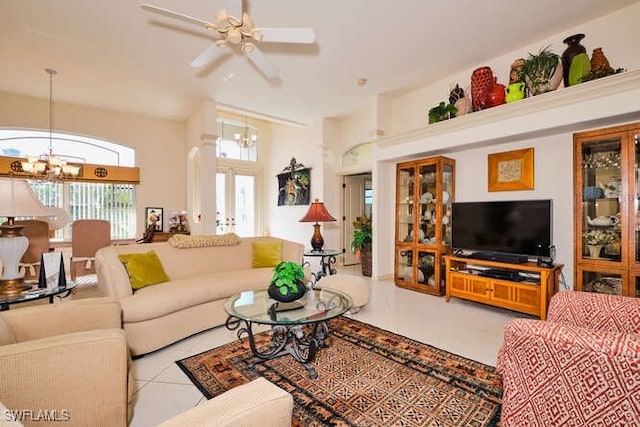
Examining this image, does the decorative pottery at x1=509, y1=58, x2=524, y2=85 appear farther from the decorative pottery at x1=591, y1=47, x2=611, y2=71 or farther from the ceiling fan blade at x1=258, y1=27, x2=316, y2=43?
the ceiling fan blade at x1=258, y1=27, x2=316, y2=43

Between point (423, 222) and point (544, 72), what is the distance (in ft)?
7.56

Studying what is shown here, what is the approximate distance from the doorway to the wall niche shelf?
7.24 ft

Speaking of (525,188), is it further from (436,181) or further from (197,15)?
(197,15)

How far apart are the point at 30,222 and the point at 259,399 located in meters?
4.82

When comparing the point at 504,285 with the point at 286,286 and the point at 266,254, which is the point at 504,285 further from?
the point at 266,254

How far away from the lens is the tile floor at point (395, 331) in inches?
72.0

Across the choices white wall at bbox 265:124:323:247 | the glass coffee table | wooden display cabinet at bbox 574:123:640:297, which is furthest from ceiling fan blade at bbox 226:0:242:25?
white wall at bbox 265:124:323:247

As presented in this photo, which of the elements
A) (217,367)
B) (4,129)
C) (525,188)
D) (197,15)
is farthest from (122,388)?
(4,129)

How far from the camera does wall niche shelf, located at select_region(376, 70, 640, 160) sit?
8.66 ft

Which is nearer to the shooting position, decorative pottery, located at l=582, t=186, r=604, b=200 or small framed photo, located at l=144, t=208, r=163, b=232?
decorative pottery, located at l=582, t=186, r=604, b=200

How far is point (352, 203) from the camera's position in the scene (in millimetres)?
6555

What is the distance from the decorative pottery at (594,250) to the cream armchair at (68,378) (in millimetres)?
3993

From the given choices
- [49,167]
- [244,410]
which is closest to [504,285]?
[244,410]

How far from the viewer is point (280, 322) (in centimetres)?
194
